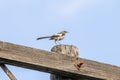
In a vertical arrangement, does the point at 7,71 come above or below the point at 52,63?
below

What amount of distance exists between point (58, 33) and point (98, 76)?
1.09 metres

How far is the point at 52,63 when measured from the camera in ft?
33.1

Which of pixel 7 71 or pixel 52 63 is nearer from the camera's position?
pixel 7 71

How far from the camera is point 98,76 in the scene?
10.3 metres

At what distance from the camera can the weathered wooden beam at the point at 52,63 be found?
991 centimetres

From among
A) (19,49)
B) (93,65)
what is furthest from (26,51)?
(93,65)

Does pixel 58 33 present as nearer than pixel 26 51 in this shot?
No

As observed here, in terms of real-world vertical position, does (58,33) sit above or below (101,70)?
above

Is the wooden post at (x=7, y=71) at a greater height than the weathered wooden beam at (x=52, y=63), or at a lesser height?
lesser

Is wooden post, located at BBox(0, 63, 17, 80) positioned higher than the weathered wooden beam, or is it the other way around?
the weathered wooden beam

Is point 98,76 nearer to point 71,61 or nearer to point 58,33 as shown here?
point 71,61

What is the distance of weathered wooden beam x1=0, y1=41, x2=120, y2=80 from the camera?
9.91 meters

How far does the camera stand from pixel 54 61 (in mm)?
10133

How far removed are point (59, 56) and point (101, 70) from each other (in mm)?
625
